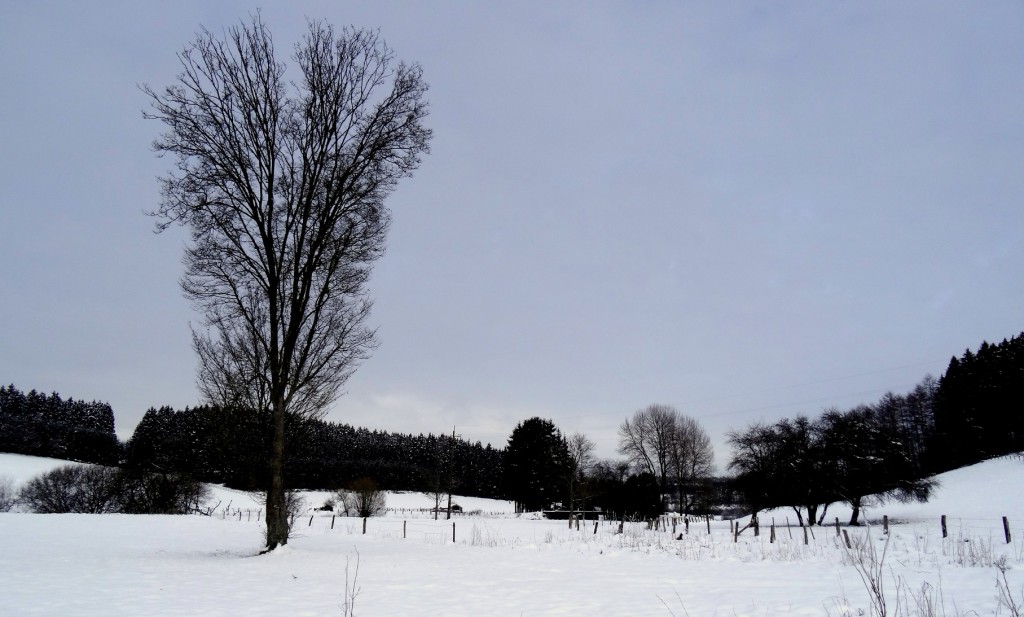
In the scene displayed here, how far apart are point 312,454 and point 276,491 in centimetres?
8197

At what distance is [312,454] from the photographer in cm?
8888

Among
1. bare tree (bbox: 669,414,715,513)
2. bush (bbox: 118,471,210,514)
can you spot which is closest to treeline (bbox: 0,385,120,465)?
bush (bbox: 118,471,210,514)

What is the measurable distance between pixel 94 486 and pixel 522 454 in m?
45.6

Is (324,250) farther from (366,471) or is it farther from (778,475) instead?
(366,471)

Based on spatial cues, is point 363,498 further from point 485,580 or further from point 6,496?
point 485,580

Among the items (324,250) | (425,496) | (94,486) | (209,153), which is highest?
(209,153)

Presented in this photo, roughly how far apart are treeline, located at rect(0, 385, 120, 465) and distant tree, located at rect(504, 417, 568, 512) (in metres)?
48.6

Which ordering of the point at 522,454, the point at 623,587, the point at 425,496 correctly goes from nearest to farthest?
the point at 623,587 < the point at 522,454 < the point at 425,496

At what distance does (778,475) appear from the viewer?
40000 mm

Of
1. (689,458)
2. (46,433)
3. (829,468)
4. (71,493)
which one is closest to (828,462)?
(829,468)

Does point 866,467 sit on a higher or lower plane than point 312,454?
higher

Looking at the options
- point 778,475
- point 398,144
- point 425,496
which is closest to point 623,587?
point 398,144

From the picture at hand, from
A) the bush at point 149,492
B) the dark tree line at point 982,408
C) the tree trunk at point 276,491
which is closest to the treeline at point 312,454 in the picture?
the bush at point 149,492

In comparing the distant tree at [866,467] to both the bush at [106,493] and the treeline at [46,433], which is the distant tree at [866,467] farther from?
the treeline at [46,433]
